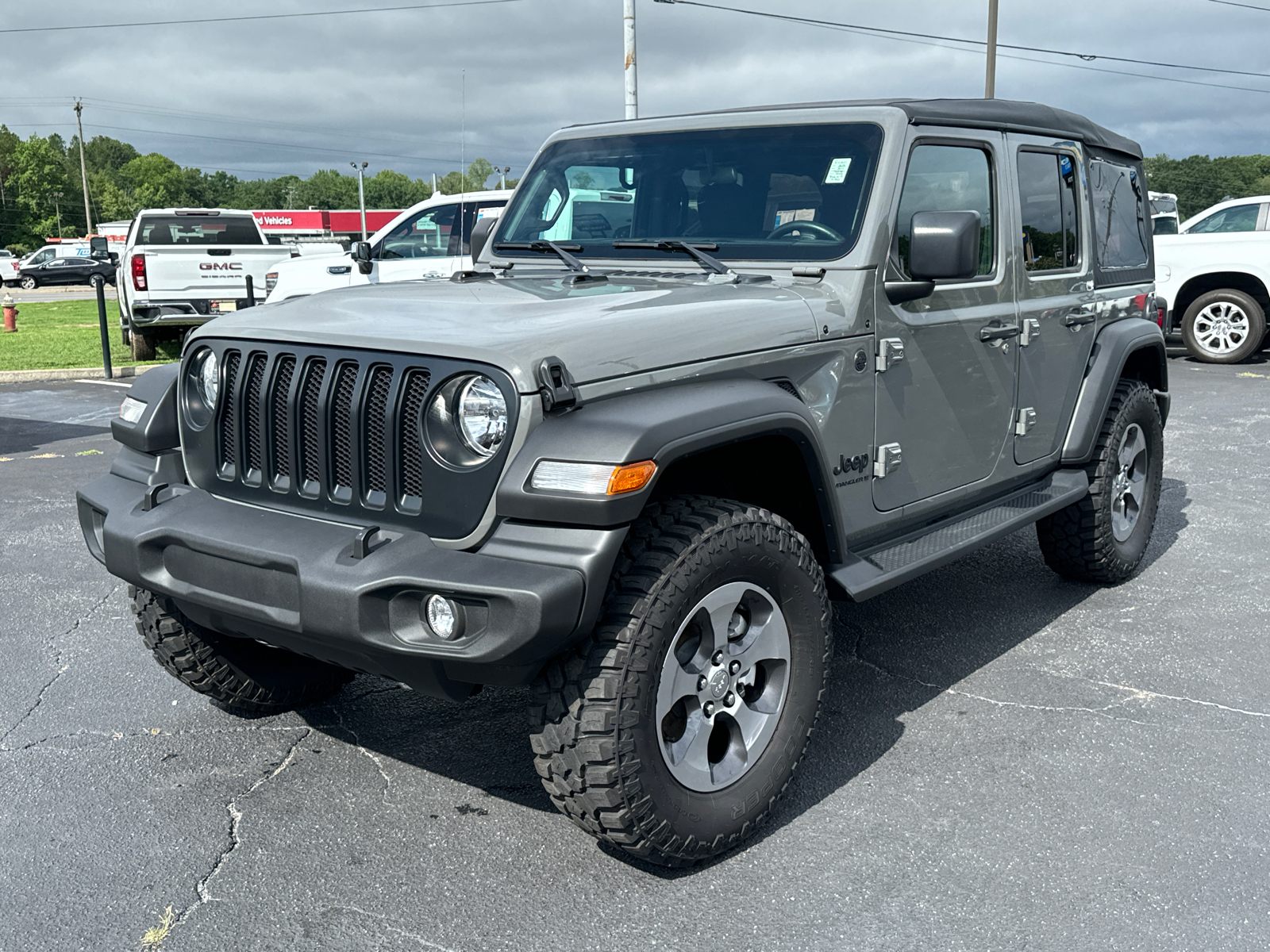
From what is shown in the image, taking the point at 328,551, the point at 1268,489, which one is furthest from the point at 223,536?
the point at 1268,489

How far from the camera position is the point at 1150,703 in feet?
13.2

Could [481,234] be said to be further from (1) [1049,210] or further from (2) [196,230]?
(2) [196,230]

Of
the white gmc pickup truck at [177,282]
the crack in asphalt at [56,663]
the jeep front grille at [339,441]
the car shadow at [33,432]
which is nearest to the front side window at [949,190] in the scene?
the jeep front grille at [339,441]

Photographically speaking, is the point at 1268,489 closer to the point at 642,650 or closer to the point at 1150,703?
the point at 1150,703

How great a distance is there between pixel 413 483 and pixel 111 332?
18801mm

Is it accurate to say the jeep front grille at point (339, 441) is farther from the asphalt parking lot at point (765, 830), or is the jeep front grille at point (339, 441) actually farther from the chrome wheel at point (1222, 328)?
the chrome wheel at point (1222, 328)

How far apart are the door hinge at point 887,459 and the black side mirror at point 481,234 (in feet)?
5.99

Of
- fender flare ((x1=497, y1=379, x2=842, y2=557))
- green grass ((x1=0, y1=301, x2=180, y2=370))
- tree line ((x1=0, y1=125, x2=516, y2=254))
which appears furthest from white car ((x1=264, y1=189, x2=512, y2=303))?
tree line ((x1=0, y1=125, x2=516, y2=254))

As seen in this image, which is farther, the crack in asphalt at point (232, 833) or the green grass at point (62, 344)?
the green grass at point (62, 344)

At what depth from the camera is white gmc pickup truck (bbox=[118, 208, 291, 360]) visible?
14062mm

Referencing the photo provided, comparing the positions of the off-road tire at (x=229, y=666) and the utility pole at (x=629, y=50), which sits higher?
the utility pole at (x=629, y=50)

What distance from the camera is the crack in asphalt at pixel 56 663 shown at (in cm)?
390

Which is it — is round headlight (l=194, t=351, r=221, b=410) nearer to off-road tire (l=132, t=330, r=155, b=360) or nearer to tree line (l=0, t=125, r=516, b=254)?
off-road tire (l=132, t=330, r=155, b=360)

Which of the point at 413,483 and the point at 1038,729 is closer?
the point at 413,483
